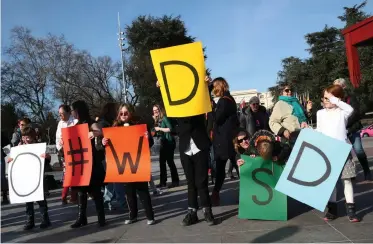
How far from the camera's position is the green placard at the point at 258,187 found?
4973 millimetres

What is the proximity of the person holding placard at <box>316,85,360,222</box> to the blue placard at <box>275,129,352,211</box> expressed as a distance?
1.02 feet

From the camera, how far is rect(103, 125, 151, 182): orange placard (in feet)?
16.6

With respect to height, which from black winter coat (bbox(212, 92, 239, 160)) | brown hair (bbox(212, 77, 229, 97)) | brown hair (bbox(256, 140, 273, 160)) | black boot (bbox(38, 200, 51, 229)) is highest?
brown hair (bbox(212, 77, 229, 97))

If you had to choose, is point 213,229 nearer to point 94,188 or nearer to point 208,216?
point 208,216

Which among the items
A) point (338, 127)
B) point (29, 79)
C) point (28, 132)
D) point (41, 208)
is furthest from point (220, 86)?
point (29, 79)

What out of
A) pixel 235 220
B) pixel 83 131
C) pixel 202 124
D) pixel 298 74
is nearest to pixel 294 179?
pixel 235 220

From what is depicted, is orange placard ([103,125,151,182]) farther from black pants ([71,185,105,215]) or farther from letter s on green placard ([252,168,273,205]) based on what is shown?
letter s on green placard ([252,168,273,205])

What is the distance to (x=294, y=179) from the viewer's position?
4516 mm

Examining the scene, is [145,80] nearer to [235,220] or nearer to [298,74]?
[298,74]

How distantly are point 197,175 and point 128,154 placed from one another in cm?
91

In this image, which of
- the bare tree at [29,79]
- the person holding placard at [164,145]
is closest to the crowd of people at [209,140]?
the person holding placard at [164,145]

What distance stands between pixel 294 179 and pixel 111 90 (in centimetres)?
4251

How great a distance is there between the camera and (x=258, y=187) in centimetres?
506

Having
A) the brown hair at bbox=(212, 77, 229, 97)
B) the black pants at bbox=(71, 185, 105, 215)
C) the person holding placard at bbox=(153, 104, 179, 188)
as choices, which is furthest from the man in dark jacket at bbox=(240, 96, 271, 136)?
the black pants at bbox=(71, 185, 105, 215)
